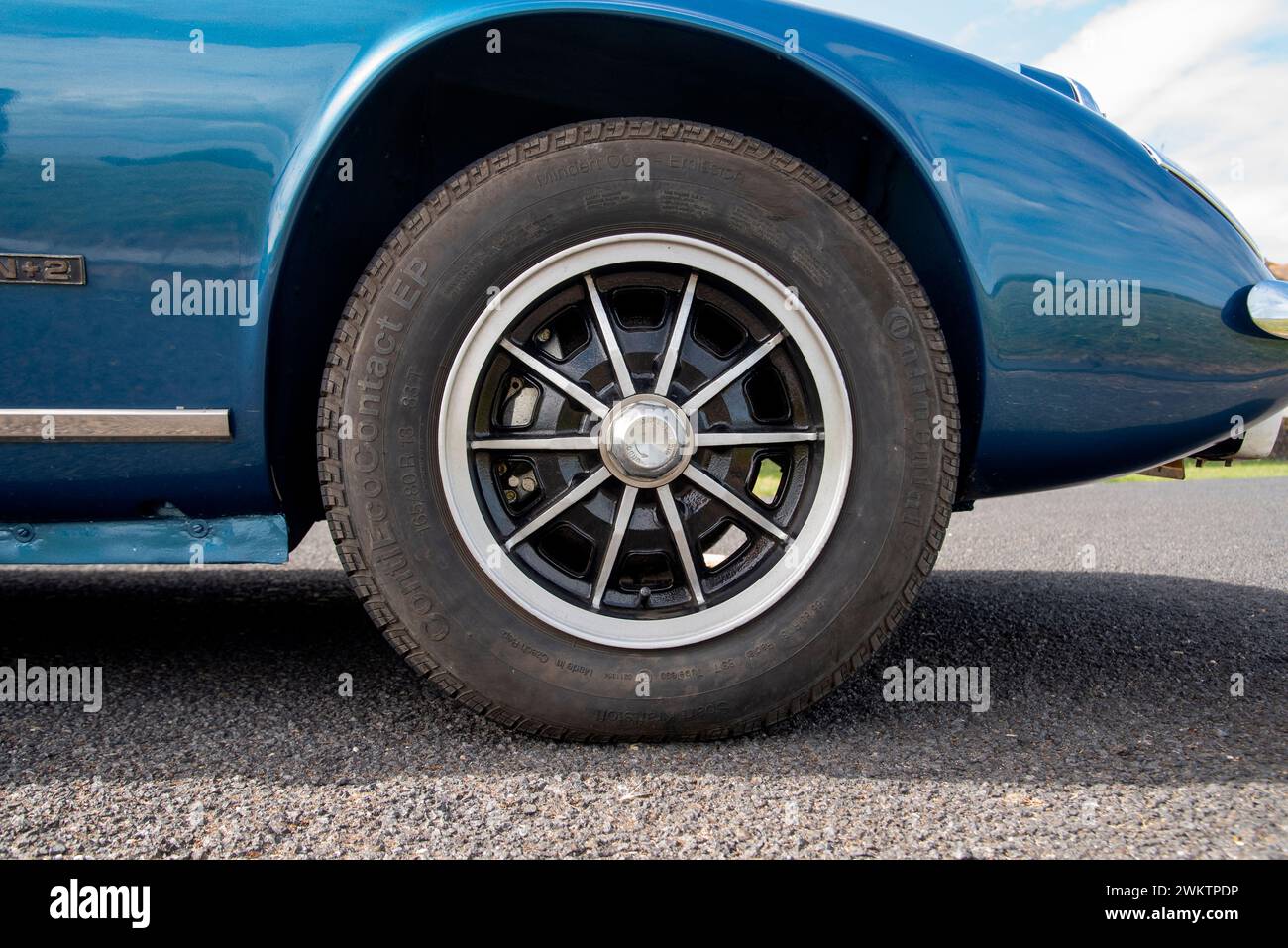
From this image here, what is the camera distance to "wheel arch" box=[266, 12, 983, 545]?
1.43m

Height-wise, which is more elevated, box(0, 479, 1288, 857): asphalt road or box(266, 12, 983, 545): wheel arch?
box(266, 12, 983, 545): wheel arch

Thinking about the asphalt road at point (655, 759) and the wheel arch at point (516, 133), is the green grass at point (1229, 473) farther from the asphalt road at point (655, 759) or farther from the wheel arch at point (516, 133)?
the wheel arch at point (516, 133)

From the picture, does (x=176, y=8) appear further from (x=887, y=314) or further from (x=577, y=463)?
(x=887, y=314)

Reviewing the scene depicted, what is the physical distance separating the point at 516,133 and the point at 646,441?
0.71m

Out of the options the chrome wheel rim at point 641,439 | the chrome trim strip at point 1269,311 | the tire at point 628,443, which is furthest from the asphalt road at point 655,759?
the chrome trim strip at point 1269,311

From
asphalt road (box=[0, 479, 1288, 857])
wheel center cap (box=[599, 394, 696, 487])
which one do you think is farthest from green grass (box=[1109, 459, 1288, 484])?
wheel center cap (box=[599, 394, 696, 487])

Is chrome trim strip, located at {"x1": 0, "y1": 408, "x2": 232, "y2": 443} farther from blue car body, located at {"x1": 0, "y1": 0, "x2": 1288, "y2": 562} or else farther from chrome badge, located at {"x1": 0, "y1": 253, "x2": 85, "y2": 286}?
chrome badge, located at {"x1": 0, "y1": 253, "x2": 85, "y2": 286}

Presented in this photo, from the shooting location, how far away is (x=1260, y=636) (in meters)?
2.10

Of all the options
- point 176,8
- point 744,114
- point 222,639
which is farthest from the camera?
point 222,639

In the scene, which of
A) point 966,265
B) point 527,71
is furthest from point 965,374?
point 527,71

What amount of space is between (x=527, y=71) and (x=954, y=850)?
1.41 m
